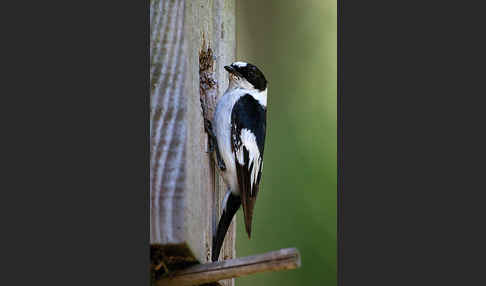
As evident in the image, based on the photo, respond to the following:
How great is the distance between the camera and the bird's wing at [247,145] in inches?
101

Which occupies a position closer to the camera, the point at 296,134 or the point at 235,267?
the point at 235,267

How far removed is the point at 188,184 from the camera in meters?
1.94

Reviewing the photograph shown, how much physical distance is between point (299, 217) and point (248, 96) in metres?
0.82

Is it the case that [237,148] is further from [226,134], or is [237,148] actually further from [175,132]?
[175,132]

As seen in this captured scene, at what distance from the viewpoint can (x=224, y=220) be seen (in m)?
2.53

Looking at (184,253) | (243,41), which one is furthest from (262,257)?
(243,41)

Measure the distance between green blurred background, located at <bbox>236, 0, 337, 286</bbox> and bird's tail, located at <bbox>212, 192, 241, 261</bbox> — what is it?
Result: 72cm

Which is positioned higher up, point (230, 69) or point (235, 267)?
point (230, 69)

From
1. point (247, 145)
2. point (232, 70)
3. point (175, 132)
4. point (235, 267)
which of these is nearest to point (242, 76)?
point (232, 70)

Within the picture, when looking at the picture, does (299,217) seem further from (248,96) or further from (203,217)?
(203,217)

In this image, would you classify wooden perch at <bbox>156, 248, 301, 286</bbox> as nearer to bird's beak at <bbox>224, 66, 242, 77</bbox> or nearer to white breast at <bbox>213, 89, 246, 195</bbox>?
white breast at <bbox>213, 89, 246, 195</bbox>

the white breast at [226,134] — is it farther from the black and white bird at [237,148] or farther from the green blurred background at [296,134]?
the green blurred background at [296,134]

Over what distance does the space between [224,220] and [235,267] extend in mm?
522

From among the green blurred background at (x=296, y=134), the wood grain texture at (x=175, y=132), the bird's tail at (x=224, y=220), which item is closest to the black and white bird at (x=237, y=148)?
the bird's tail at (x=224, y=220)
